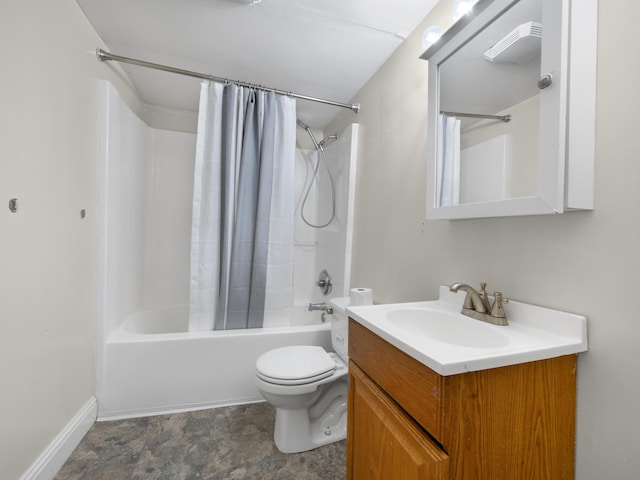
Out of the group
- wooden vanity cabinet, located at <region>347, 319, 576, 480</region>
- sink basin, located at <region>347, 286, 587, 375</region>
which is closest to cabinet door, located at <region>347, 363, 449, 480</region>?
wooden vanity cabinet, located at <region>347, 319, 576, 480</region>

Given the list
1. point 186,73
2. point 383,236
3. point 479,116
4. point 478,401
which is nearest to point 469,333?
point 478,401

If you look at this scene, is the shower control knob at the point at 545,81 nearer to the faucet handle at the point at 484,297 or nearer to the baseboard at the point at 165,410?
the faucet handle at the point at 484,297

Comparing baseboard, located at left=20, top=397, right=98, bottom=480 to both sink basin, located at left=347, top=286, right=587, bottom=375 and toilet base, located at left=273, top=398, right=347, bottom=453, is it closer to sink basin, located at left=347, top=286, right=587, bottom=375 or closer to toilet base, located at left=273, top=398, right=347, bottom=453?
toilet base, located at left=273, top=398, right=347, bottom=453

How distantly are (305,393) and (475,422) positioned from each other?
90 centimetres

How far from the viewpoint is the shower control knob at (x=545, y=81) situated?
2.40 feet

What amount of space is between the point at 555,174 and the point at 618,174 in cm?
12

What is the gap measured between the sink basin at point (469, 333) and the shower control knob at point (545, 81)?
0.61m

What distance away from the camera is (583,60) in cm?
72

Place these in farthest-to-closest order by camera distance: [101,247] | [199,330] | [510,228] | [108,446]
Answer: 1. [199,330]
2. [101,247]
3. [108,446]
4. [510,228]

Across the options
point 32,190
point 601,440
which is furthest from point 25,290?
point 601,440

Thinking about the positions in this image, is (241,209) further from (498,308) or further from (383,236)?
(498,308)

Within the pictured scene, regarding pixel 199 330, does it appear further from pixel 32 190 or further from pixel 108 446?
pixel 32 190

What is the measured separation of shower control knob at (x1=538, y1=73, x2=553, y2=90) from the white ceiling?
2.78 ft

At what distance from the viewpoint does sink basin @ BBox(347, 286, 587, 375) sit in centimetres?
62
